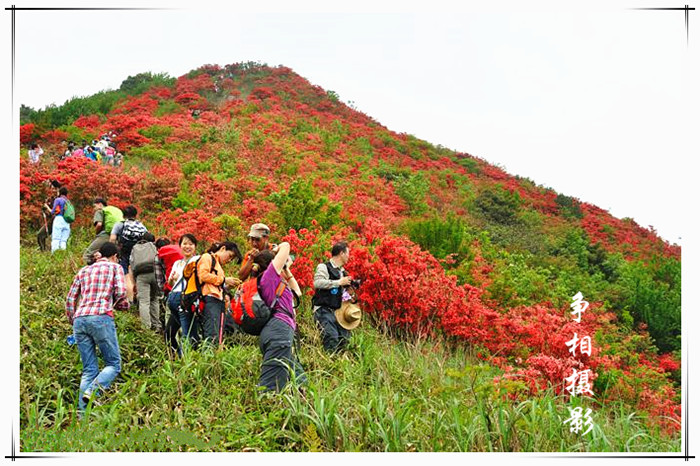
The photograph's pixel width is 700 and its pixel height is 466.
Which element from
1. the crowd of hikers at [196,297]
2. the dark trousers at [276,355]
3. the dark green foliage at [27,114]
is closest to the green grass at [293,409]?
the dark trousers at [276,355]

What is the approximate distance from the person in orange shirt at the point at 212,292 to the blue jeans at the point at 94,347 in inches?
34.8

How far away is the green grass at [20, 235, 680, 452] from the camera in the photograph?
4062 mm

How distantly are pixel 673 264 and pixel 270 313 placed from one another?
36.0ft

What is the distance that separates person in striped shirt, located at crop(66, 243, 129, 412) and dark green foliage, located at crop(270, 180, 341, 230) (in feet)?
14.8

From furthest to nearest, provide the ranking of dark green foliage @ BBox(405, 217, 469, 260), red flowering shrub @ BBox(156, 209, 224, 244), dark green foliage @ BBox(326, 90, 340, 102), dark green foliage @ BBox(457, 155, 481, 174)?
dark green foliage @ BBox(326, 90, 340, 102), dark green foliage @ BBox(457, 155, 481, 174), dark green foliage @ BBox(405, 217, 469, 260), red flowering shrub @ BBox(156, 209, 224, 244)

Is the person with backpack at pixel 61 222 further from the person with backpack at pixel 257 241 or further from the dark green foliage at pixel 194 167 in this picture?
the person with backpack at pixel 257 241

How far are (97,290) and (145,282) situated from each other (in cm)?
163

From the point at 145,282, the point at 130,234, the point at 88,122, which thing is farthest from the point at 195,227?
the point at 88,122

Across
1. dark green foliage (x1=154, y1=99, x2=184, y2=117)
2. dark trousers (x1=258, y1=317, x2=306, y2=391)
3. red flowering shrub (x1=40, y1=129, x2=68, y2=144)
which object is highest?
dark green foliage (x1=154, y1=99, x2=184, y2=117)

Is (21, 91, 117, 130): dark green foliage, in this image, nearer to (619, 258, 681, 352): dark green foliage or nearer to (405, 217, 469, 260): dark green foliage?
(405, 217, 469, 260): dark green foliage

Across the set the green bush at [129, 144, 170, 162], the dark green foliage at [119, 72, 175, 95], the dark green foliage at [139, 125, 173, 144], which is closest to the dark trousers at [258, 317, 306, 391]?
the green bush at [129, 144, 170, 162]

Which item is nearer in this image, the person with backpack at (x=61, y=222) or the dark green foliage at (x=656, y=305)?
the person with backpack at (x=61, y=222)

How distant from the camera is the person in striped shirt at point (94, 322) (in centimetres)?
486

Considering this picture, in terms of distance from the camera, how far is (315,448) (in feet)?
13.1
